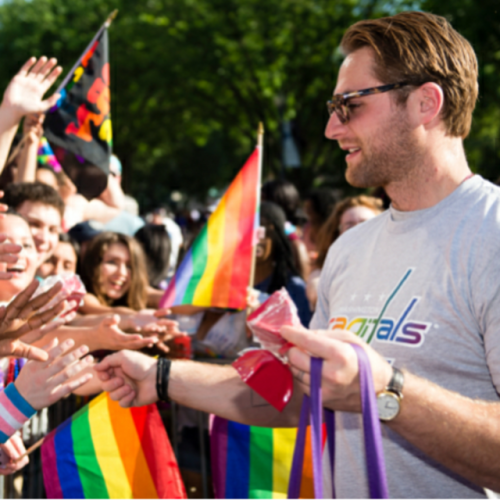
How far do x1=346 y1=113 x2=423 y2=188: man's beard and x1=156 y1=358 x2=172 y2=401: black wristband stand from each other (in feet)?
3.28

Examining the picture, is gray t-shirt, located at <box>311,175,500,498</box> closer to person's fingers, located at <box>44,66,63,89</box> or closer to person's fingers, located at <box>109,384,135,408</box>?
person's fingers, located at <box>109,384,135,408</box>

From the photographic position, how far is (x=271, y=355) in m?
1.73

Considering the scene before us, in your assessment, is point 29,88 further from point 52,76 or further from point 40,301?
point 40,301

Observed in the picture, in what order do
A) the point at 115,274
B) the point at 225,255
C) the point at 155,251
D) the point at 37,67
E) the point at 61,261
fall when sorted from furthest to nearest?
the point at 155,251, the point at 115,274, the point at 61,261, the point at 225,255, the point at 37,67

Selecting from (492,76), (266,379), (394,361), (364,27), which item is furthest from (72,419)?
(492,76)

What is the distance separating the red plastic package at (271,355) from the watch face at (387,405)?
0.95ft

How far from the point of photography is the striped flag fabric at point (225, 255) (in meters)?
3.91

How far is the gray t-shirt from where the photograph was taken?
1.69 metres

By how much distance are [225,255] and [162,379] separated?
1.96 m

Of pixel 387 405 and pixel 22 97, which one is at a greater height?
pixel 22 97

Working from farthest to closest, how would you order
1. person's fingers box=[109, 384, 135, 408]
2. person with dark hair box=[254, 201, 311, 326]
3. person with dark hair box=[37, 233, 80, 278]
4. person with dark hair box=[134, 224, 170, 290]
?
1. person with dark hair box=[134, 224, 170, 290]
2. person with dark hair box=[254, 201, 311, 326]
3. person with dark hair box=[37, 233, 80, 278]
4. person's fingers box=[109, 384, 135, 408]

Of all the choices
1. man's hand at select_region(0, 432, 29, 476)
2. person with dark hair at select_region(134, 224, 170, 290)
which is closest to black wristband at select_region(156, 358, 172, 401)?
man's hand at select_region(0, 432, 29, 476)

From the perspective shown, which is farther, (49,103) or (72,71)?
(72,71)

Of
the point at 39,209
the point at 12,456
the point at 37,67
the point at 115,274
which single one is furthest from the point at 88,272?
the point at 12,456
